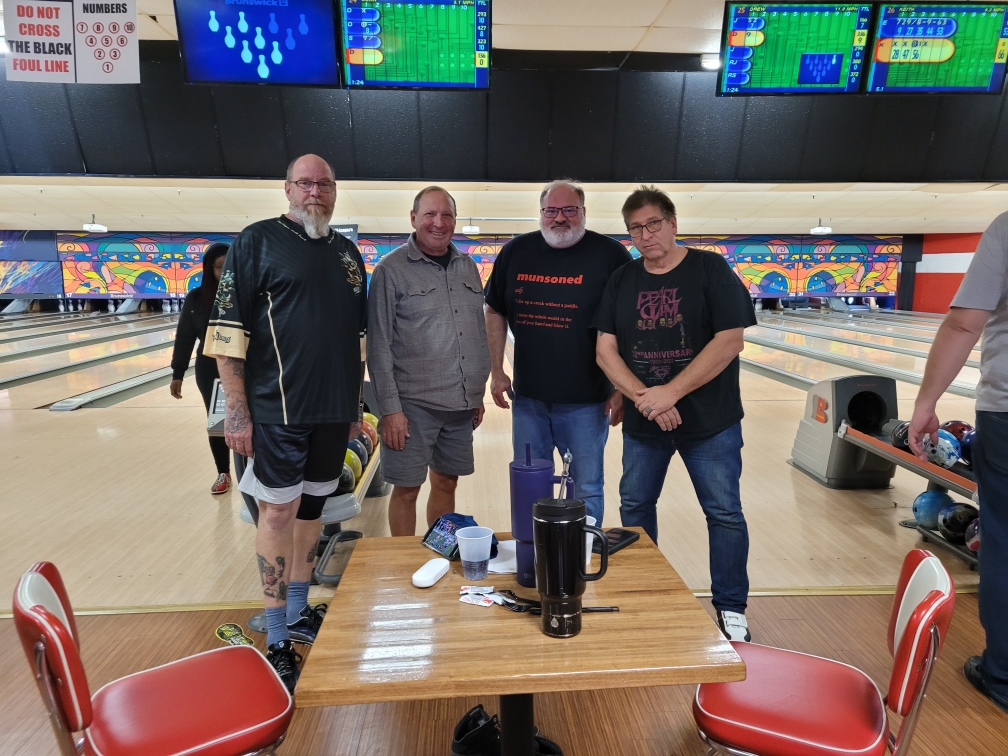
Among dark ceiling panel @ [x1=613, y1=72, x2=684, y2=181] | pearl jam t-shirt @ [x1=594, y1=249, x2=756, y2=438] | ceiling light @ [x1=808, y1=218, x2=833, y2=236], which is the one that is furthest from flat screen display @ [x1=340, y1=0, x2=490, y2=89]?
ceiling light @ [x1=808, y1=218, x2=833, y2=236]

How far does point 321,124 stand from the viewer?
12.0 feet

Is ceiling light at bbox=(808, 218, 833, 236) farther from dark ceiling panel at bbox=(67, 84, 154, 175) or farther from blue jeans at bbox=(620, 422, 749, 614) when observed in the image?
blue jeans at bbox=(620, 422, 749, 614)

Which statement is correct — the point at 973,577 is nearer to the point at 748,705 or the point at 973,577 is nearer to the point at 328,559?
the point at 748,705

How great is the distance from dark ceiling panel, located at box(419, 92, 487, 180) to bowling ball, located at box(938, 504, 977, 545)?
2.77m

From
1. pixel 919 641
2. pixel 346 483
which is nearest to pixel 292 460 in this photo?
pixel 346 483

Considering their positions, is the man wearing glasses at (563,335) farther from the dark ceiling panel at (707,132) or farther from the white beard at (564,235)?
the dark ceiling panel at (707,132)

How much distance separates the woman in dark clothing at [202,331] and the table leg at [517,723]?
6.00 feet

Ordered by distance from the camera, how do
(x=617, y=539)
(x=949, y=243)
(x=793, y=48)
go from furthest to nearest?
1. (x=949, y=243)
2. (x=793, y=48)
3. (x=617, y=539)

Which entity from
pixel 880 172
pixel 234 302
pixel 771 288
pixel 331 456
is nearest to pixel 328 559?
pixel 331 456

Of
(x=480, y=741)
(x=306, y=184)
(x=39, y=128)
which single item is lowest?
(x=480, y=741)

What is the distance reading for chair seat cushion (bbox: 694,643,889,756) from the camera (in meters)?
0.98

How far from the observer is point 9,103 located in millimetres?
3510

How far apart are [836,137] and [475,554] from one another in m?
3.82

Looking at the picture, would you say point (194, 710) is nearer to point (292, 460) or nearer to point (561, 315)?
point (292, 460)
